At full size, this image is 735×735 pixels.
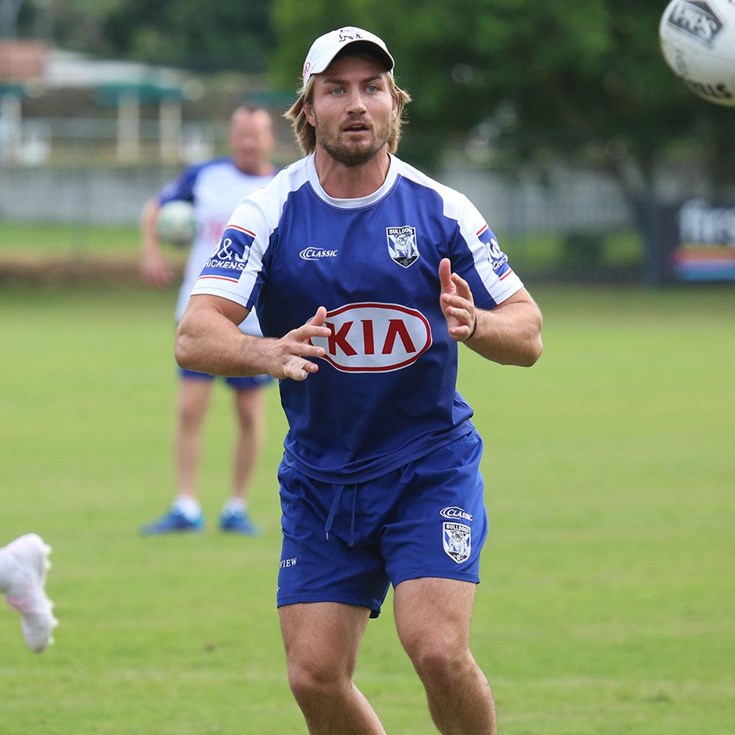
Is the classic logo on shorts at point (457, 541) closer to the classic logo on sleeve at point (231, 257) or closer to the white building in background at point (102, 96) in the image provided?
the classic logo on sleeve at point (231, 257)

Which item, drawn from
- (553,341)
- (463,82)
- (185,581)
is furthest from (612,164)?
(185,581)

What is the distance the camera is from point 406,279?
4770 millimetres

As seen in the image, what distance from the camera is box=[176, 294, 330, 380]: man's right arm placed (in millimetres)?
4406

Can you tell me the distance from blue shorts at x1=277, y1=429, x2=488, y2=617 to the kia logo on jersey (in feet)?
1.12

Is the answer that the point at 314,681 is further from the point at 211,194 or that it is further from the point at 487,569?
the point at 211,194

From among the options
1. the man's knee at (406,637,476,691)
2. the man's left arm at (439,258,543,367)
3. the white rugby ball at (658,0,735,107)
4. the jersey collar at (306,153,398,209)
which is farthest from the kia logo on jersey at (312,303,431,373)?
the white rugby ball at (658,0,735,107)

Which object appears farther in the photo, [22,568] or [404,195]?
[22,568]

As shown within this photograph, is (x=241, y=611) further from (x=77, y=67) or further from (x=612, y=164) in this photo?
(x=77, y=67)

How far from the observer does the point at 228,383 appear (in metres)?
9.66

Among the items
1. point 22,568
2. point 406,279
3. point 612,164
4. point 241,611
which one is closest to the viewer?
point 406,279

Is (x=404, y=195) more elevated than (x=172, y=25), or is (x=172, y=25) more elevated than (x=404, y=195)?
(x=172, y=25)

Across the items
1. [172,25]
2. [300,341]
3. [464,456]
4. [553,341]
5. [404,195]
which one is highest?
[172,25]

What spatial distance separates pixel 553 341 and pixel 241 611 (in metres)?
13.9

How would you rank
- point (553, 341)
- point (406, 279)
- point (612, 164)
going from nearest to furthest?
point (406, 279), point (553, 341), point (612, 164)
